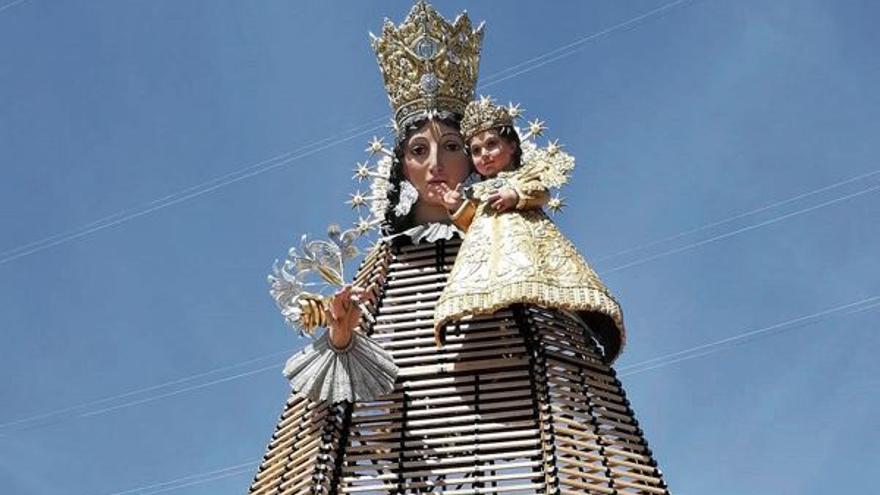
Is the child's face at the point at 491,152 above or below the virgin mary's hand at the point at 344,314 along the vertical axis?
above

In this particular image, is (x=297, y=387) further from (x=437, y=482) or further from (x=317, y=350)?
(x=437, y=482)

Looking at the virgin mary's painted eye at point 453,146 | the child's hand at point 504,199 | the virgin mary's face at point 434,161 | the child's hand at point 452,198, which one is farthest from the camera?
the virgin mary's painted eye at point 453,146

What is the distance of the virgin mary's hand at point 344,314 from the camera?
12227mm

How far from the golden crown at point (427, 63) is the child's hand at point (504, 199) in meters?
1.81

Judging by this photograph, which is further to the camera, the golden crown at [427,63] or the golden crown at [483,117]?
the golden crown at [427,63]

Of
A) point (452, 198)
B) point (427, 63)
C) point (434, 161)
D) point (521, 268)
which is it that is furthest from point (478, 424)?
point (427, 63)

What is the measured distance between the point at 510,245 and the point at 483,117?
5.33 feet

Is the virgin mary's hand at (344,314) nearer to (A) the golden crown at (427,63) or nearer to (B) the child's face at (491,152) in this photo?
(B) the child's face at (491,152)

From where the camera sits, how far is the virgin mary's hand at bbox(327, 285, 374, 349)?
1223 centimetres

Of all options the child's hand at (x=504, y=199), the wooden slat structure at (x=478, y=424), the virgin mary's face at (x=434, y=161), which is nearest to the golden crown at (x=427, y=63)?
the virgin mary's face at (x=434, y=161)

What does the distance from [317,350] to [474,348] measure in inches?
58.7

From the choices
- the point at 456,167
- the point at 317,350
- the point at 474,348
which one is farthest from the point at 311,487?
the point at 456,167

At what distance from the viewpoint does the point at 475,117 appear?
545 inches

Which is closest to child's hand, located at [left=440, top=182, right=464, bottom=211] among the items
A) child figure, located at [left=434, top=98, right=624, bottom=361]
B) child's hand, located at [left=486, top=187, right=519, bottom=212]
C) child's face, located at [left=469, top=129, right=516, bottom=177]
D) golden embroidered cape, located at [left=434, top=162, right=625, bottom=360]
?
child figure, located at [left=434, top=98, right=624, bottom=361]
